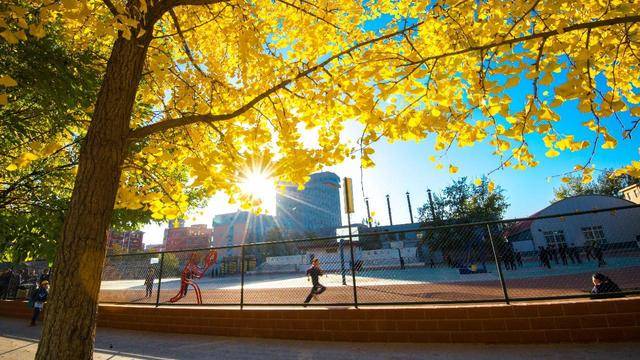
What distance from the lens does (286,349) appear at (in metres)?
5.05

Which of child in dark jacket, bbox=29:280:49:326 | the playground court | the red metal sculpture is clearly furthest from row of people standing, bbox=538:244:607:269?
child in dark jacket, bbox=29:280:49:326

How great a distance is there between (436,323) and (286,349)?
8.48 feet

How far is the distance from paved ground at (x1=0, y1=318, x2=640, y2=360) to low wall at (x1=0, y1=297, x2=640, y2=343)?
0.55ft

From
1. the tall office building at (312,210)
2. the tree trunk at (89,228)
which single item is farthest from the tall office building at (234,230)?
the tree trunk at (89,228)

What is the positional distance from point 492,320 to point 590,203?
3087cm

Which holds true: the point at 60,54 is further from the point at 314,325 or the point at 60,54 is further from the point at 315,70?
the point at 314,325

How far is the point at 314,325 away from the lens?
5.54m

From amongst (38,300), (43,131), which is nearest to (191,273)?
(38,300)

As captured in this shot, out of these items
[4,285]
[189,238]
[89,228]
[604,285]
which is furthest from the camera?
[189,238]

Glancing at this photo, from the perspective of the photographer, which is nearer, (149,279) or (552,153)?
(552,153)

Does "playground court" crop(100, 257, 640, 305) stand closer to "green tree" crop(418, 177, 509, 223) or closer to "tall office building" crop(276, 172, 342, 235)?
"green tree" crop(418, 177, 509, 223)

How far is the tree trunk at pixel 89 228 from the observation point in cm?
248

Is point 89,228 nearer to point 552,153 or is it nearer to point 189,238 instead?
point 552,153

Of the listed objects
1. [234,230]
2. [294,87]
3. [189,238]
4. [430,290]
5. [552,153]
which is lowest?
[430,290]
